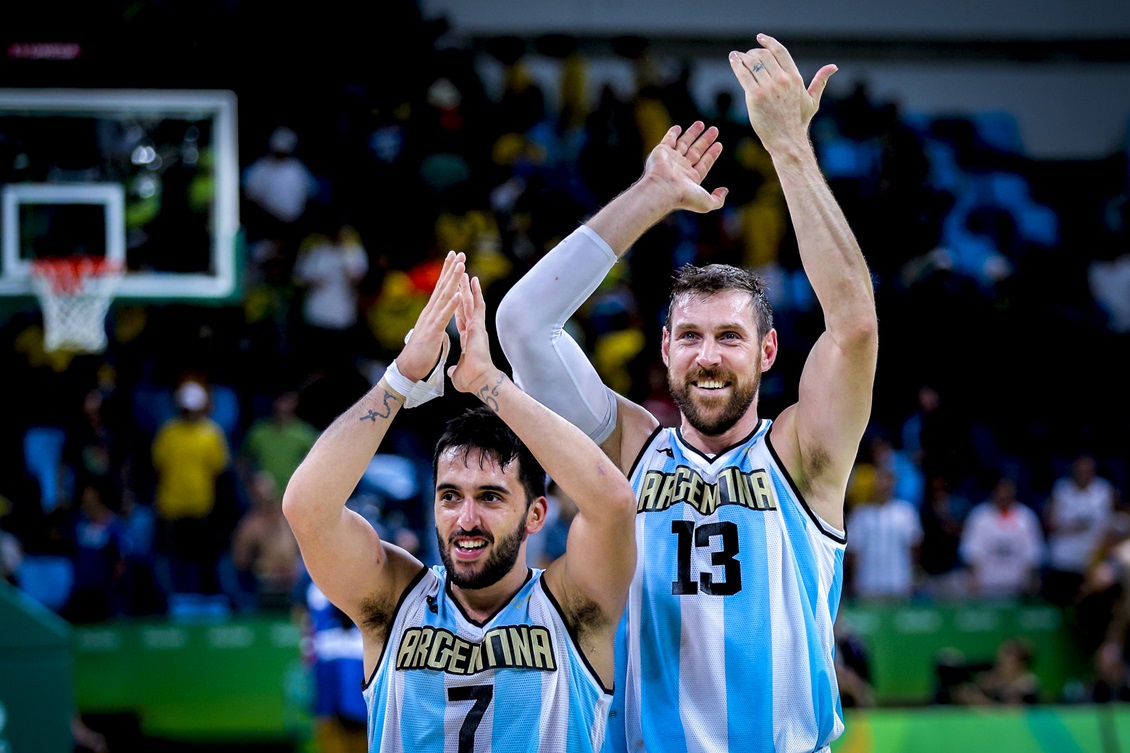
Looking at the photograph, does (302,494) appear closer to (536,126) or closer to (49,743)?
(49,743)

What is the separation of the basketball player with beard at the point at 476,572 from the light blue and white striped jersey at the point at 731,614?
16 centimetres

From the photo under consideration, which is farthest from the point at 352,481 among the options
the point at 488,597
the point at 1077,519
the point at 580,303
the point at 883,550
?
the point at 1077,519

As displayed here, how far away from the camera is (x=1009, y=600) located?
11.6 metres

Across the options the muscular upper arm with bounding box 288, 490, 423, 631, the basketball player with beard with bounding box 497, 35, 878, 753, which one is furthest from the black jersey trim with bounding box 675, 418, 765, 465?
the muscular upper arm with bounding box 288, 490, 423, 631

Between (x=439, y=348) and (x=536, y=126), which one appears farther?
(x=536, y=126)

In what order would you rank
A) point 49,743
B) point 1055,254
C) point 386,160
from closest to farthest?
point 49,743
point 386,160
point 1055,254

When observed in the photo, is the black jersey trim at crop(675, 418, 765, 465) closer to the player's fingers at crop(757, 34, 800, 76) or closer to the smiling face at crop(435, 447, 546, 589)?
the smiling face at crop(435, 447, 546, 589)

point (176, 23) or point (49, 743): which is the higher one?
point (176, 23)

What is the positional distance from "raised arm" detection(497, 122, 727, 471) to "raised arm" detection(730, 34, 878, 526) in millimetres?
411

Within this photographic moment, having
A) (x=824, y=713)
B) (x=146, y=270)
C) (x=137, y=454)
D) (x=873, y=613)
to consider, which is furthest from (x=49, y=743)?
(x=873, y=613)

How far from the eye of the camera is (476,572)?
4.06 m

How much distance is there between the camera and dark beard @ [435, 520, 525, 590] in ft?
13.3

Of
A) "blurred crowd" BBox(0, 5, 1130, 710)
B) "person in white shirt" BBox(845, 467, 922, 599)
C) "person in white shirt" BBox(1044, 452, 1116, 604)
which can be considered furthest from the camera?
"person in white shirt" BBox(1044, 452, 1116, 604)

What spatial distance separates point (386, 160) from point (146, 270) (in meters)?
5.59
